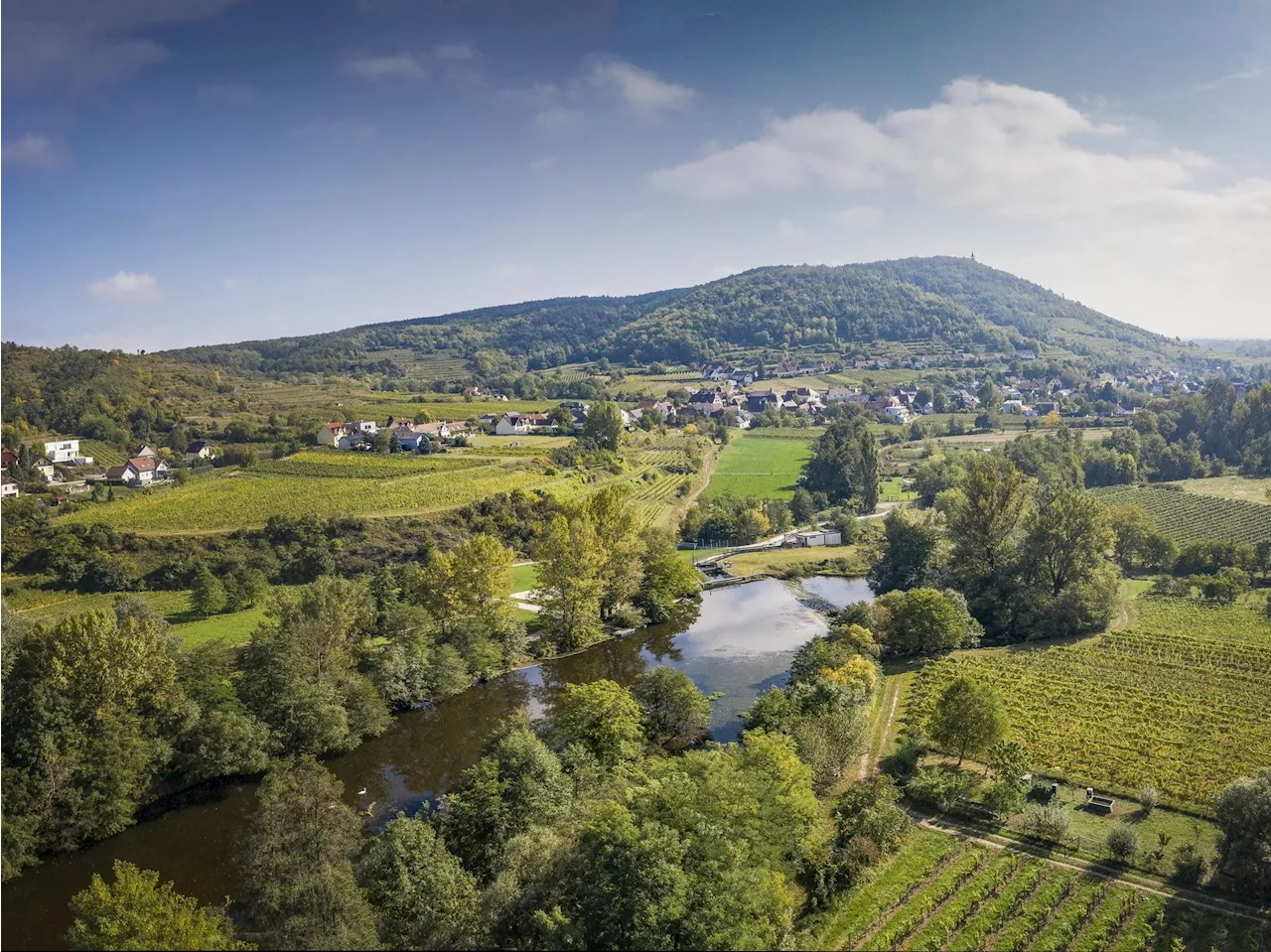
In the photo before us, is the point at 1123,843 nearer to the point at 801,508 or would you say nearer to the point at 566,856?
the point at 566,856

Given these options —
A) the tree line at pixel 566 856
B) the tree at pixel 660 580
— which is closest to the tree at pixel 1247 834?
the tree line at pixel 566 856

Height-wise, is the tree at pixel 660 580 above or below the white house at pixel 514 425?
below

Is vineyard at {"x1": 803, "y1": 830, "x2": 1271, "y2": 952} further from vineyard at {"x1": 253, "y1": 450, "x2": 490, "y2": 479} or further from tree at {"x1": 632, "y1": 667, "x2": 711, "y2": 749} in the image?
vineyard at {"x1": 253, "y1": 450, "x2": 490, "y2": 479}

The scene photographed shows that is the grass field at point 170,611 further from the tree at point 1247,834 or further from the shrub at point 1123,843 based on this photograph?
the tree at point 1247,834

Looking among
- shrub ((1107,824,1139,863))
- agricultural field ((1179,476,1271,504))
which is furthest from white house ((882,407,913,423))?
shrub ((1107,824,1139,863))

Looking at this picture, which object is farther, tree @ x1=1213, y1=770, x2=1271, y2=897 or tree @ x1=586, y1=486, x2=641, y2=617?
tree @ x1=586, y1=486, x2=641, y2=617

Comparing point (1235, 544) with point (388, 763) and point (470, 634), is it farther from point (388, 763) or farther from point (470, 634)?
point (388, 763)

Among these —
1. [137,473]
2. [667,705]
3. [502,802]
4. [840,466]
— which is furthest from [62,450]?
[840,466]
